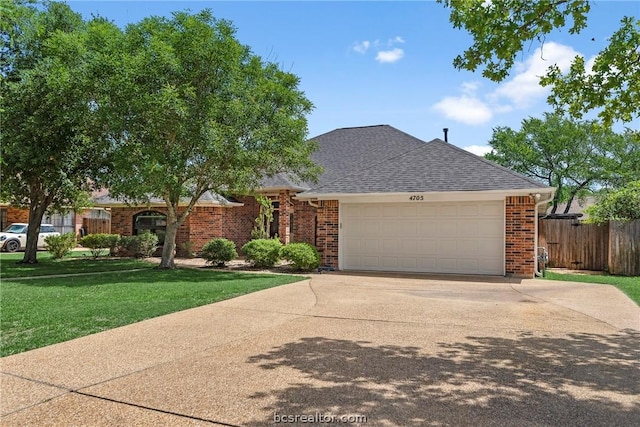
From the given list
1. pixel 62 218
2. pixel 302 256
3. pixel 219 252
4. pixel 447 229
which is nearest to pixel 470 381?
pixel 447 229

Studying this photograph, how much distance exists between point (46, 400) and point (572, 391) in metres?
4.44

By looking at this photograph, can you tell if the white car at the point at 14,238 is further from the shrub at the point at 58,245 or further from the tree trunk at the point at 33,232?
the tree trunk at the point at 33,232

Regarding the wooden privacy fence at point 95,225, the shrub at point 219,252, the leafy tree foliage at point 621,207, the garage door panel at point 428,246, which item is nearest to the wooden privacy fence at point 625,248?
the leafy tree foliage at point 621,207

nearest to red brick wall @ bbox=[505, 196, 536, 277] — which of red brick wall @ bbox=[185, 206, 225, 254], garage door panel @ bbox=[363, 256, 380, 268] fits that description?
garage door panel @ bbox=[363, 256, 380, 268]

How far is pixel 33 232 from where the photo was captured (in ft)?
53.4

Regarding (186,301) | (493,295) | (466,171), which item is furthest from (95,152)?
(493,295)

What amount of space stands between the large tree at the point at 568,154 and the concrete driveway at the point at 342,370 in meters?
26.4

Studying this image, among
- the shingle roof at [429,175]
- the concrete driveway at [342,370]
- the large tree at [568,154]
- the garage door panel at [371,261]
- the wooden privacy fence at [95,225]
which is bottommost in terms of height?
the concrete driveway at [342,370]

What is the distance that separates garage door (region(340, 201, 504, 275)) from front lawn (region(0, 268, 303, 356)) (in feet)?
10.4

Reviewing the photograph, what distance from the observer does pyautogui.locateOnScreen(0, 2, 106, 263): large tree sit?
1215 centimetres

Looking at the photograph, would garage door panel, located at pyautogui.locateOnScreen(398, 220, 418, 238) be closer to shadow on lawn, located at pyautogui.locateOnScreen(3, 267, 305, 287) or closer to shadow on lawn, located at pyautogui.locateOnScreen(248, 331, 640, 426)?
shadow on lawn, located at pyautogui.locateOnScreen(3, 267, 305, 287)

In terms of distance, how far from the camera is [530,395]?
3816 mm

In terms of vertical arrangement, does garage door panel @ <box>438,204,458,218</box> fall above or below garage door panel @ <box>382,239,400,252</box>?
above

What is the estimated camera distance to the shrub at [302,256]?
13.6 metres
